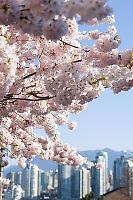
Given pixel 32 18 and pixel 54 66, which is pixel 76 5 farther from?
pixel 54 66

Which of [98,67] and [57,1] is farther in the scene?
[98,67]

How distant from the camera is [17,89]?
702 cm

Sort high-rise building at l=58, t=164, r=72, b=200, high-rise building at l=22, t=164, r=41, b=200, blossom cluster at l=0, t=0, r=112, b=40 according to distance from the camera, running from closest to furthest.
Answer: blossom cluster at l=0, t=0, r=112, b=40 → high-rise building at l=58, t=164, r=72, b=200 → high-rise building at l=22, t=164, r=41, b=200

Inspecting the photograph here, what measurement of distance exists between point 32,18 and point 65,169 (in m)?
175

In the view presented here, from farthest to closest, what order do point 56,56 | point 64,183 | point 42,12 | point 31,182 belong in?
point 31,182, point 64,183, point 56,56, point 42,12

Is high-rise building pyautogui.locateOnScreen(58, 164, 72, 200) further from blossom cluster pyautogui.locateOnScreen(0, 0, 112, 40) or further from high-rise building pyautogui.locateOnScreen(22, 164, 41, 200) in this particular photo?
blossom cluster pyautogui.locateOnScreen(0, 0, 112, 40)

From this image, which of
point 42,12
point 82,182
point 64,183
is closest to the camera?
point 42,12

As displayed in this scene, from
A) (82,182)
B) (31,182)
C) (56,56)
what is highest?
(56,56)

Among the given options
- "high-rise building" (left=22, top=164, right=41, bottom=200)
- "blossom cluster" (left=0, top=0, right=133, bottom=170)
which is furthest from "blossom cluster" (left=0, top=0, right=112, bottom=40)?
"high-rise building" (left=22, top=164, right=41, bottom=200)

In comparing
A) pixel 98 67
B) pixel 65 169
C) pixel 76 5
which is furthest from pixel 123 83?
pixel 65 169

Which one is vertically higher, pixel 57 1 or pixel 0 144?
pixel 57 1

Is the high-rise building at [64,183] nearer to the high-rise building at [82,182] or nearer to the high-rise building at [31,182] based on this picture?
the high-rise building at [82,182]

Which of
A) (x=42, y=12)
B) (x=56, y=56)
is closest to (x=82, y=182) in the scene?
(x=56, y=56)

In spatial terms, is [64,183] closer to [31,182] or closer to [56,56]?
[31,182]
